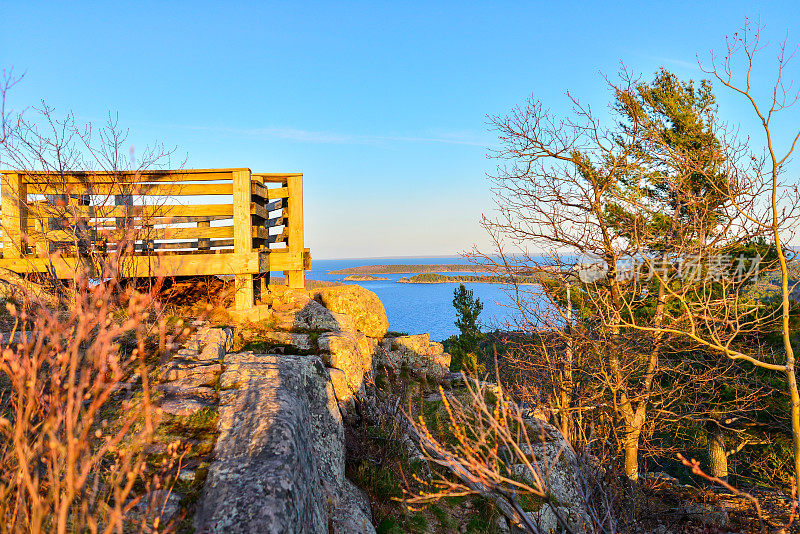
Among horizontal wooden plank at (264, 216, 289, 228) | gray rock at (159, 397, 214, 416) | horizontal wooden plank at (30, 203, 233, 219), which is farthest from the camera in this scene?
horizontal wooden plank at (264, 216, 289, 228)

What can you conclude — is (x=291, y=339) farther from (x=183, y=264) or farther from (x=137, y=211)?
(x=137, y=211)

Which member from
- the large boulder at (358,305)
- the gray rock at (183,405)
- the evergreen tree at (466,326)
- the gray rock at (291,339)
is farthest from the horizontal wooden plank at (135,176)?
the evergreen tree at (466,326)

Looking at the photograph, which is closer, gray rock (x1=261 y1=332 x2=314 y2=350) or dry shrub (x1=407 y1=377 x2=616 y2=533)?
dry shrub (x1=407 y1=377 x2=616 y2=533)

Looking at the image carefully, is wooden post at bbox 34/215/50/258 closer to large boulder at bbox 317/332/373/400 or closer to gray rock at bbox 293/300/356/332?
gray rock at bbox 293/300/356/332

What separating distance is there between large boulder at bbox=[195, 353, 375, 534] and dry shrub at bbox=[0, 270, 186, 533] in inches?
14.4

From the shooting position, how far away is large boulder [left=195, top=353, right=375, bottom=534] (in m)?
2.49

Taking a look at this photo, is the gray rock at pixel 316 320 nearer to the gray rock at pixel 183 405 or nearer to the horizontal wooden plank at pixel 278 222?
the horizontal wooden plank at pixel 278 222

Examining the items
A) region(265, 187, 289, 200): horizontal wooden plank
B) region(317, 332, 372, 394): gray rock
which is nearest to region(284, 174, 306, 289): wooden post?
region(265, 187, 289, 200): horizontal wooden plank

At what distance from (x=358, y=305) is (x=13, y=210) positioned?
636 cm

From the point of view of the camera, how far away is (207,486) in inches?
107

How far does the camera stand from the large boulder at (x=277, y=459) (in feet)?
8.18

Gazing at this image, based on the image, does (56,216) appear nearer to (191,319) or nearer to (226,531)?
(191,319)

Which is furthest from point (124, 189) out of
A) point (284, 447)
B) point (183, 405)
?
point (284, 447)

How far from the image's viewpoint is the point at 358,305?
9.97 meters
